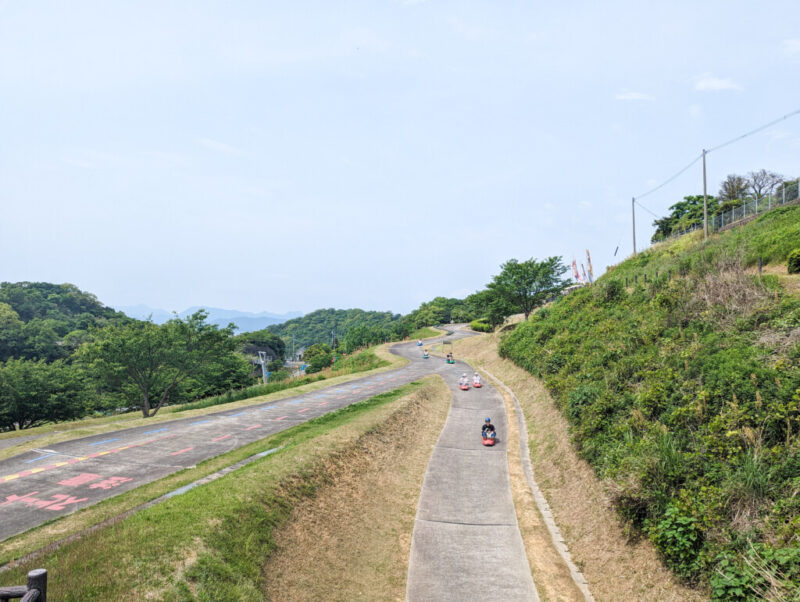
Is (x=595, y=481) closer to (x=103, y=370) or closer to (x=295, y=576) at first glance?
(x=295, y=576)

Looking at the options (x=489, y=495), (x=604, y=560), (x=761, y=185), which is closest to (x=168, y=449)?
(x=489, y=495)

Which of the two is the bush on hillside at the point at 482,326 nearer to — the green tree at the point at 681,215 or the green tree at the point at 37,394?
the green tree at the point at 681,215

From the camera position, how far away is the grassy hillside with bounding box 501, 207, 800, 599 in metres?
7.95

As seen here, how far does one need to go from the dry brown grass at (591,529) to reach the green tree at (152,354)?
29.7 metres

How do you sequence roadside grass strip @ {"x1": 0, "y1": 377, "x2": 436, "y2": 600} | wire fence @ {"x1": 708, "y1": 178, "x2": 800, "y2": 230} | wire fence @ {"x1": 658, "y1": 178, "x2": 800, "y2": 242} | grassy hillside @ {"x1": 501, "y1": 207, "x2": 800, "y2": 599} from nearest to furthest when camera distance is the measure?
1. roadside grass strip @ {"x1": 0, "y1": 377, "x2": 436, "y2": 600}
2. grassy hillside @ {"x1": 501, "y1": 207, "x2": 800, "y2": 599}
3. wire fence @ {"x1": 658, "y1": 178, "x2": 800, "y2": 242}
4. wire fence @ {"x1": 708, "y1": 178, "x2": 800, "y2": 230}

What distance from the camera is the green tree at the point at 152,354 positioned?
32.7m

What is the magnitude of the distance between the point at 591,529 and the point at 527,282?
47350 millimetres

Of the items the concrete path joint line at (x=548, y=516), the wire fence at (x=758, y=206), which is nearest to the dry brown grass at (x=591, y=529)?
the concrete path joint line at (x=548, y=516)

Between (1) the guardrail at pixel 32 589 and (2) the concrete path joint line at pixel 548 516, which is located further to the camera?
(2) the concrete path joint line at pixel 548 516

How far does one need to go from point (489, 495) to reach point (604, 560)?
17.0 feet

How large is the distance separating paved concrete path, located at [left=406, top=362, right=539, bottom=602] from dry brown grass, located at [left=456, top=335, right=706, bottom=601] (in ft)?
5.05

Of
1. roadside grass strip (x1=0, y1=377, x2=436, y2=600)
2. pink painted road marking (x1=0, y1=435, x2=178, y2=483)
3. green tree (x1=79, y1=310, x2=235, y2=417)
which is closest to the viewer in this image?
roadside grass strip (x1=0, y1=377, x2=436, y2=600)

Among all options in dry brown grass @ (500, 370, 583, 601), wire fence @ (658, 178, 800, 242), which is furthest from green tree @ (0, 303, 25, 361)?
wire fence @ (658, 178, 800, 242)

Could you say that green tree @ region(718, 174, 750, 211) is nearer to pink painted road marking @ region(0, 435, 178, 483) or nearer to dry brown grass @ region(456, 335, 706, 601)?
dry brown grass @ region(456, 335, 706, 601)
